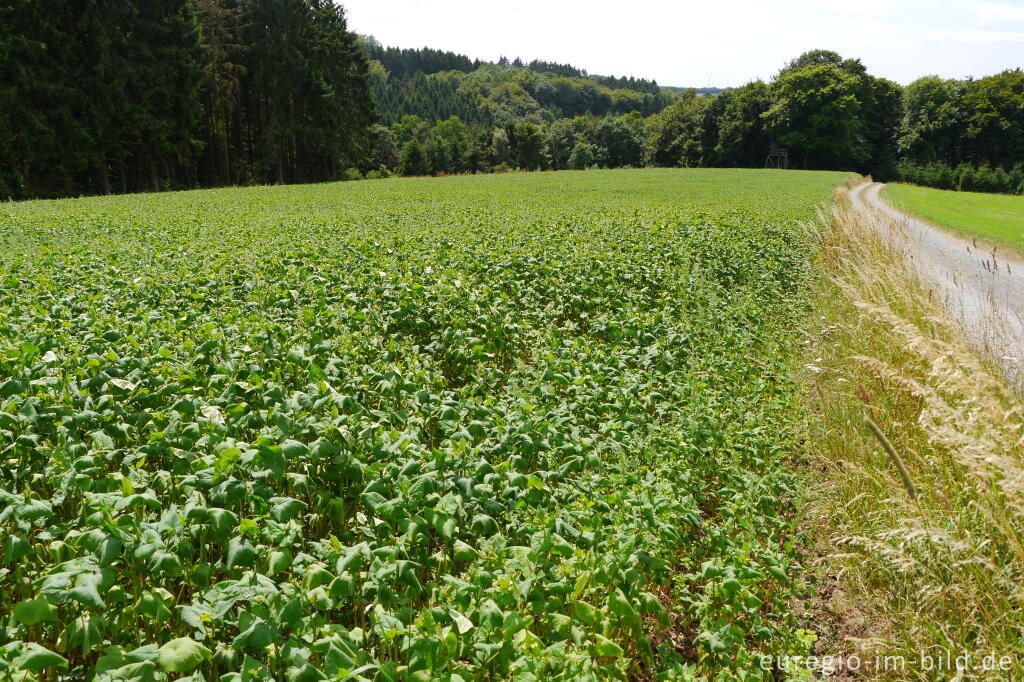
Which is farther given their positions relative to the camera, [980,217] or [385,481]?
[980,217]

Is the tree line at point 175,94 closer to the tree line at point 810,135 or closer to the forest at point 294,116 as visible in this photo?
the forest at point 294,116

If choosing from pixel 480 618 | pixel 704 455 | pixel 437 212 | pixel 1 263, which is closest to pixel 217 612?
pixel 480 618

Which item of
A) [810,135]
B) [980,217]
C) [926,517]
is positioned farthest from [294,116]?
[810,135]

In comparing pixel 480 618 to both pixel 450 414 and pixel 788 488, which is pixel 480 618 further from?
pixel 788 488

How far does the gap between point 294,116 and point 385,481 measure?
2265 inches

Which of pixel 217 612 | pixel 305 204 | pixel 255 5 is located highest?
pixel 255 5

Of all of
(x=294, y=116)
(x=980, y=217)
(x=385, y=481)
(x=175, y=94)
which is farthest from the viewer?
(x=294, y=116)

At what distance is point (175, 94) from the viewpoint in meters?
43.0

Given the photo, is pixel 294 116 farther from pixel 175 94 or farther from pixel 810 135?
pixel 810 135

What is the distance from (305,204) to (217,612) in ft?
80.9

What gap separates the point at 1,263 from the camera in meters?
9.84

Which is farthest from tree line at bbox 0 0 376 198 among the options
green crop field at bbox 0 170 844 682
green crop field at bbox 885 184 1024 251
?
green crop field at bbox 885 184 1024 251

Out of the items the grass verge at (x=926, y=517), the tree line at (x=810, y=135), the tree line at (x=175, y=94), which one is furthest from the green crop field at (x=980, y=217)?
the tree line at (x=175, y=94)

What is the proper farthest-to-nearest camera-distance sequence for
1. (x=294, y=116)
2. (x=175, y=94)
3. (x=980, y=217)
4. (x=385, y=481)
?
(x=294, y=116), (x=175, y=94), (x=980, y=217), (x=385, y=481)
